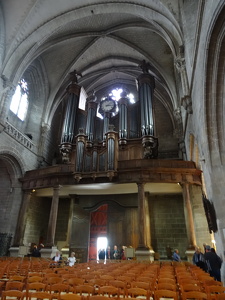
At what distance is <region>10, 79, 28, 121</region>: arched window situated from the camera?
14.9 meters

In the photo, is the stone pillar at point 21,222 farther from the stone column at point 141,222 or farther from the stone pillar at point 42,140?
the stone column at point 141,222

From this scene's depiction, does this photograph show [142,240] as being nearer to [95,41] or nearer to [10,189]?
[10,189]

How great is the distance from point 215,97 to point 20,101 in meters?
12.8

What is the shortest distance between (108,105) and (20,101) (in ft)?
21.4

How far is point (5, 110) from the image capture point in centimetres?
1208

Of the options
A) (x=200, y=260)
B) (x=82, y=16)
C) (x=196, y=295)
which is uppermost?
(x=82, y=16)

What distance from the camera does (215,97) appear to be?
25.1ft

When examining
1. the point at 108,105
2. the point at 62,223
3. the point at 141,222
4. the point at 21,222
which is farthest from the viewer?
the point at 108,105

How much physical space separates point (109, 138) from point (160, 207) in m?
6.11

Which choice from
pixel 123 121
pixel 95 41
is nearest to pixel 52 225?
pixel 123 121

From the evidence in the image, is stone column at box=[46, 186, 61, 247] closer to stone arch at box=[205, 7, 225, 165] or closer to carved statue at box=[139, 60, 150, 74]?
stone arch at box=[205, 7, 225, 165]

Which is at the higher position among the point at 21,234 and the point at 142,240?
the point at 21,234

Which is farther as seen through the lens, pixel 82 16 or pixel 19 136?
pixel 82 16

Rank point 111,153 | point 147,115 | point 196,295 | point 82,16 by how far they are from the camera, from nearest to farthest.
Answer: point 196,295 < point 111,153 < point 82,16 < point 147,115
